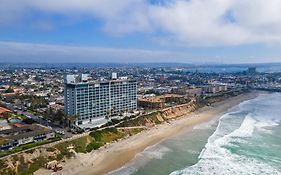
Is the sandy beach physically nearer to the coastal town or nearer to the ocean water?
the coastal town

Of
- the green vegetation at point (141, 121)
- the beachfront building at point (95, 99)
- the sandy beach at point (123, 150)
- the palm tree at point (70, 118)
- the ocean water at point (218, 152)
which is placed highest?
the beachfront building at point (95, 99)

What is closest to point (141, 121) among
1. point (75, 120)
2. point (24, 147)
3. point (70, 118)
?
point (75, 120)

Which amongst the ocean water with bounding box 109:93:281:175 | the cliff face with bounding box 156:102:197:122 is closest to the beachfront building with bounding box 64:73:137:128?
the cliff face with bounding box 156:102:197:122

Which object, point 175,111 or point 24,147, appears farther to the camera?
point 175,111

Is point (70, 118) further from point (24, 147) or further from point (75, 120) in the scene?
point (24, 147)

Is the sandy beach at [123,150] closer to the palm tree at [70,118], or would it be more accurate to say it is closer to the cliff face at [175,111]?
the cliff face at [175,111]

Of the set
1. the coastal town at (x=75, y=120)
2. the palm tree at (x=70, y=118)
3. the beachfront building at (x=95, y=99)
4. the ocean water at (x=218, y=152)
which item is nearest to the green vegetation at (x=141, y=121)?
the coastal town at (x=75, y=120)

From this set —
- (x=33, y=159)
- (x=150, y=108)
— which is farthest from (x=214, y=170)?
(x=150, y=108)
